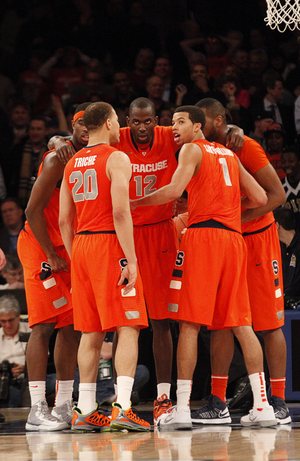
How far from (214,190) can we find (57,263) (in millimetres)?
1314

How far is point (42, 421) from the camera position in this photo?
4.73m

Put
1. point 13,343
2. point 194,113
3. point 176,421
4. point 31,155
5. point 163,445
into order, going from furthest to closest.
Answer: point 31,155, point 13,343, point 194,113, point 176,421, point 163,445

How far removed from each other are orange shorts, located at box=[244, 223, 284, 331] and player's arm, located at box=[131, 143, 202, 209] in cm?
92

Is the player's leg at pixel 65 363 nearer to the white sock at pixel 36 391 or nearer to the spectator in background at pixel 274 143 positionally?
the white sock at pixel 36 391

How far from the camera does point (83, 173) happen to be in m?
4.47

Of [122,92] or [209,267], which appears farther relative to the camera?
[122,92]

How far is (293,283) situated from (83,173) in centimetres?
338

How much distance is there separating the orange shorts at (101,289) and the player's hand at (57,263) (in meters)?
0.52

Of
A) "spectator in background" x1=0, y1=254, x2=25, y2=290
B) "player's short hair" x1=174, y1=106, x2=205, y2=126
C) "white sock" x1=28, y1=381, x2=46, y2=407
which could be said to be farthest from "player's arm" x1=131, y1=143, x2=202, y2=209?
"spectator in background" x1=0, y1=254, x2=25, y2=290

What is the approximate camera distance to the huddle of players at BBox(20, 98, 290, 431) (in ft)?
14.3

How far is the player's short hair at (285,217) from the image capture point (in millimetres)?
7250

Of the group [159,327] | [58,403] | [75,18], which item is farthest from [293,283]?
[75,18]

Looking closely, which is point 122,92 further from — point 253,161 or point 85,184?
point 85,184

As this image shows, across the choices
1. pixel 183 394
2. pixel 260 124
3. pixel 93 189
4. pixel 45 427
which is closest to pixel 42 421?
pixel 45 427
